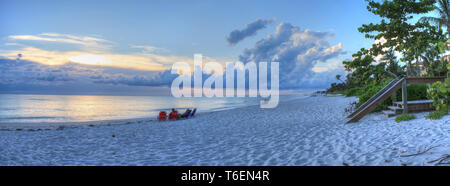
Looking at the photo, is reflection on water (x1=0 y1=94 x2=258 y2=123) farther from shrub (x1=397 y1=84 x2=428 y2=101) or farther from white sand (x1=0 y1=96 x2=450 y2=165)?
shrub (x1=397 y1=84 x2=428 y2=101)

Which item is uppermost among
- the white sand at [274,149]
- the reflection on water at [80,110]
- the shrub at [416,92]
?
the shrub at [416,92]

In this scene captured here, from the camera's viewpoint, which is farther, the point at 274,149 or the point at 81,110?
the point at 81,110

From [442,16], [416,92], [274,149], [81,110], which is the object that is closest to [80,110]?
[81,110]

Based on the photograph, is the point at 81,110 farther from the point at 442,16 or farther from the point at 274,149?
the point at 442,16

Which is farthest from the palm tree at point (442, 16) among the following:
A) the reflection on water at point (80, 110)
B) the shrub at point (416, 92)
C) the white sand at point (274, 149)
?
the reflection on water at point (80, 110)

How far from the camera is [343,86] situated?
→ 280ft

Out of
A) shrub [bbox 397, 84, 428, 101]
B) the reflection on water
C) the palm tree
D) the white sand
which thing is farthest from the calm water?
the palm tree

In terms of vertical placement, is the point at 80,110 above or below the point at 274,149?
below

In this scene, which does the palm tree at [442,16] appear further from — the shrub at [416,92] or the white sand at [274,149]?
the white sand at [274,149]

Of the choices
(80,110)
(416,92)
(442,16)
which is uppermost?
(442,16)
